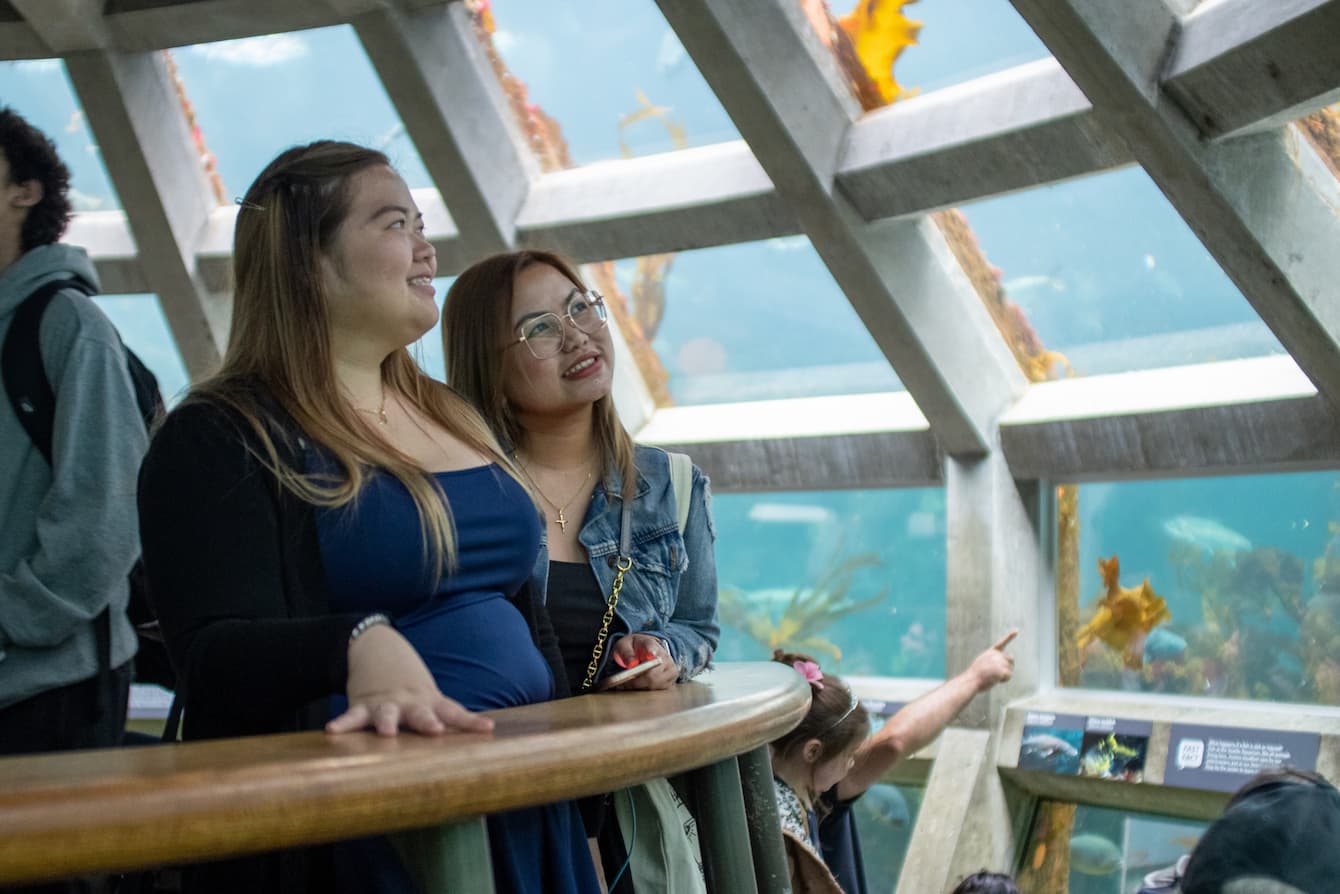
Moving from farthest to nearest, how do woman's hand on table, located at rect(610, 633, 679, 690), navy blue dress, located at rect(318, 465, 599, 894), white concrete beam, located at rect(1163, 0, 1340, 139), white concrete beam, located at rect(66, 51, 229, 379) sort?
white concrete beam, located at rect(66, 51, 229, 379), white concrete beam, located at rect(1163, 0, 1340, 139), woman's hand on table, located at rect(610, 633, 679, 690), navy blue dress, located at rect(318, 465, 599, 894)

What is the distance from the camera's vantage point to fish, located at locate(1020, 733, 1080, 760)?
5762mm

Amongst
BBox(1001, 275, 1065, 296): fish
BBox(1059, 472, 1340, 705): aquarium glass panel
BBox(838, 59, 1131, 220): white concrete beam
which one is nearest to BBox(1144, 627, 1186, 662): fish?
BBox(1059, 472, 1340, 705): aquarium glass panel

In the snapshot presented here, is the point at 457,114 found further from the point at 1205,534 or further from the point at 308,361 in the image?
the point at 308,361

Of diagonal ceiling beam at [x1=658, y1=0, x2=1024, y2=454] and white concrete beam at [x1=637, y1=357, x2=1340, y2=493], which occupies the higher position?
diagonal ceiling beam at [x1=658, y1=0, x2=1024, y2=454]

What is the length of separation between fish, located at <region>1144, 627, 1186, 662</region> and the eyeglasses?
422cm

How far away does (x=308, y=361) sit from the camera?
1633mm

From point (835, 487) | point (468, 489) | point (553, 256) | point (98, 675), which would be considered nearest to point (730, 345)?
point (835, 487)

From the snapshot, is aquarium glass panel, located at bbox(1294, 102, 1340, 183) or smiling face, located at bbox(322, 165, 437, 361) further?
aquarium glass panel, located at bbox(1294, 102, 1340, 183)

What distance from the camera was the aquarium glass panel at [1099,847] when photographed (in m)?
5.74

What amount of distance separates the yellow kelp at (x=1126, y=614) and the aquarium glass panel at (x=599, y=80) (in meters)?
2.53

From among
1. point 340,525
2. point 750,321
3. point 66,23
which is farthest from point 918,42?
point 340,525

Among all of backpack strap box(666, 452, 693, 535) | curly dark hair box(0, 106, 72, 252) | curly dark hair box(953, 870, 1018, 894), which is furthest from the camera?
curly dark hair box(953, 870, 1018, 894)

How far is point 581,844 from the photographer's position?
1472 millimetres

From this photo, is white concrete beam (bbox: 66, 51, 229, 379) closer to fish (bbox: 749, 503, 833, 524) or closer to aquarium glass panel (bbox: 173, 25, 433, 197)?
aquarium glass panel (bbox: 173, 25, 433, 197)
